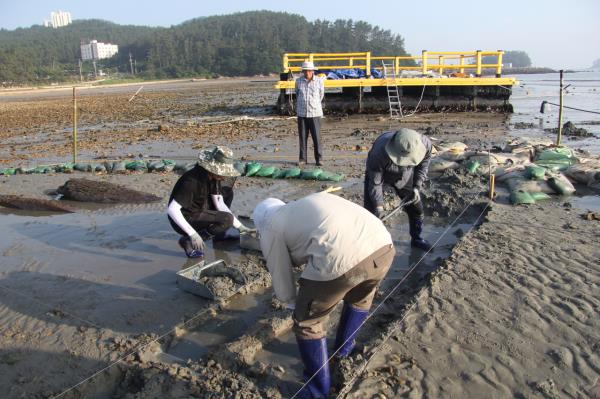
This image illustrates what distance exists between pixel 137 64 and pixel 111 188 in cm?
10781

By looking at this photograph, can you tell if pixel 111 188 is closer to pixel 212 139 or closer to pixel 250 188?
pixel 250 188

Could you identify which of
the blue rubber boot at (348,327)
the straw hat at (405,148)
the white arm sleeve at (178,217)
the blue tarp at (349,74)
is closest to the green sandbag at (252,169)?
the white arm sleeve at (178,217)

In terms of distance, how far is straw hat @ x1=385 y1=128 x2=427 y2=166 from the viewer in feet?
13.3

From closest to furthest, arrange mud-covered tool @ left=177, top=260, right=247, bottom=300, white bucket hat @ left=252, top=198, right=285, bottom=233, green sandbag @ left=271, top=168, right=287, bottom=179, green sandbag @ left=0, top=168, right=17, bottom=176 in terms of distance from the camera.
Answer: white bucket hat @ left=252, top=198, right=285, bottom=233, mud-covered tool @ left=177, top=260, right=247, bottom=300, green sandbag @ left=271, top=168, right=287, bottom=179, green sandbag @ left=0, top=168, right=17, bottom=176

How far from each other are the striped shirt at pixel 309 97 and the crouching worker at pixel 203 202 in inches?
153

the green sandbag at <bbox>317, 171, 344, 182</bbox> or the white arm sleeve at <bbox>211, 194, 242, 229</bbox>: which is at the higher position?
the white arm sleeve at <bbox>211, 194, 242, 229</bbox>

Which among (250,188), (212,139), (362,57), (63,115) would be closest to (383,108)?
(362,57)

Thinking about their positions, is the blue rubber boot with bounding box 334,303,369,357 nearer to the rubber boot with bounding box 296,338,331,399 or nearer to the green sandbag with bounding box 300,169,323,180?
the rubber boot with bounding box 296,338,331,399

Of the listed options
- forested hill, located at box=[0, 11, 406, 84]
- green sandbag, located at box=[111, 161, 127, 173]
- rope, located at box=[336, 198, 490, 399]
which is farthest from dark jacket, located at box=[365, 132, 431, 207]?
forested hill, located at box=[0, 11, 406, 84]

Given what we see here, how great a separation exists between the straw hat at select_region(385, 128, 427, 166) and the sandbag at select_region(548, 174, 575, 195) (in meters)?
3.39

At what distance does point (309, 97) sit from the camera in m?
8.77

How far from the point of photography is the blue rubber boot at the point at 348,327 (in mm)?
2930

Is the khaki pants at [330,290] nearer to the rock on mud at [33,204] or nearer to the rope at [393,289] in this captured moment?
the rope at [393,289]

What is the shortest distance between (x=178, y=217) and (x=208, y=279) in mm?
664
